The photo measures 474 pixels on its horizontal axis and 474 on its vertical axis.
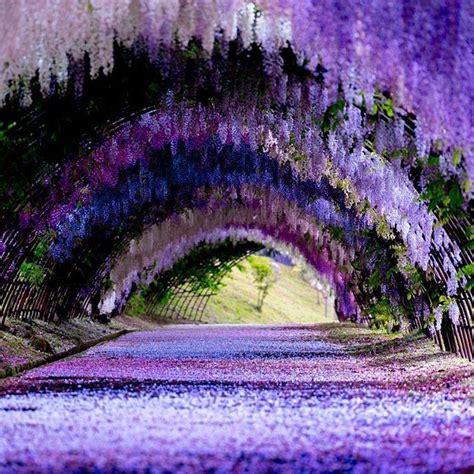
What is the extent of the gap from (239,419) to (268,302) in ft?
117

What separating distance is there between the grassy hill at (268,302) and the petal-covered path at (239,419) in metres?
21.0

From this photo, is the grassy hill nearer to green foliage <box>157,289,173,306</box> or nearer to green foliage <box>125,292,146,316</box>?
green foliage <box>157,289,173,306</box>

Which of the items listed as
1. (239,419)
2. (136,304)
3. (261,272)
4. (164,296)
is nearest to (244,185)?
(136,304)

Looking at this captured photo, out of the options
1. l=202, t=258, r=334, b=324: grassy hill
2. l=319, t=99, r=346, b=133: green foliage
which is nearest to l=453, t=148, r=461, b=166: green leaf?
l=319, t=99, r=346, b=133: green foliage

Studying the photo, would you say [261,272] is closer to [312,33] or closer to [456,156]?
[456,156]

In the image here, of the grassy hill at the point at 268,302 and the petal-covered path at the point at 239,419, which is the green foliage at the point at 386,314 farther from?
the grassy hill at the point at 268,302

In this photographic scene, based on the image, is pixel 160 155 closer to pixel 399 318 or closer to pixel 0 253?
pixel 0 253

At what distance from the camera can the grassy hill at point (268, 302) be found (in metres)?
33.5

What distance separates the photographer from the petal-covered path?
3186 mm

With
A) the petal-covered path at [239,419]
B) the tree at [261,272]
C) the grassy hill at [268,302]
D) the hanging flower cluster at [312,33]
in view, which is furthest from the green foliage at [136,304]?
the hanging flower cluster at [312,33]

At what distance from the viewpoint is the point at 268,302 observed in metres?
39.8

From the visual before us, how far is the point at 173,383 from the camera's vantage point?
21.0ft

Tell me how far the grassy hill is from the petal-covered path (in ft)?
68.9

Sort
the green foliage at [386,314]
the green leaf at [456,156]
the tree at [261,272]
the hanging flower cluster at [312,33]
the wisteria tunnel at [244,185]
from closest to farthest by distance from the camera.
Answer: the wisteria tunnel at [244,185] < the hanging flower cluster at [312,33] < the green leaf at [456,156] < the green foliage at [386,314] < the tree at [261,272]
